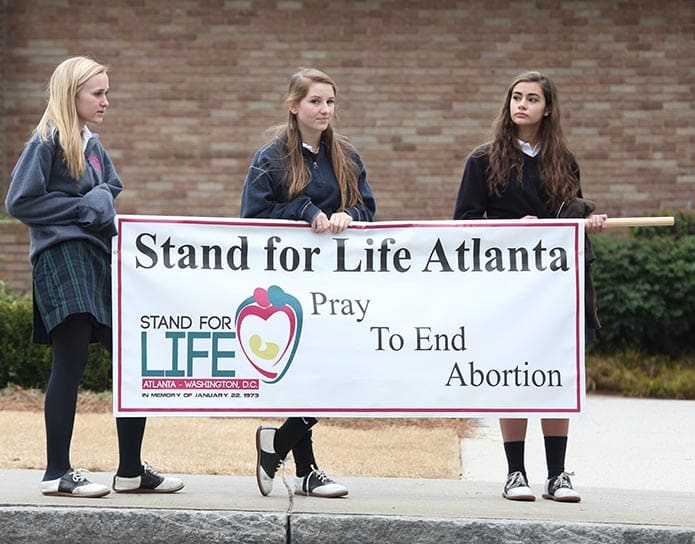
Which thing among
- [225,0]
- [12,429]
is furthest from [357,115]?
[12,429]

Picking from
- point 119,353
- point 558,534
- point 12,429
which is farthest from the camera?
point 12,429

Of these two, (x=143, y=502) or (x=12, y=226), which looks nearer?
(x=143, y=502)

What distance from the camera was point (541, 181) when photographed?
18.2 feet

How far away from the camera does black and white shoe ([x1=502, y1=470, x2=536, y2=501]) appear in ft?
17.9

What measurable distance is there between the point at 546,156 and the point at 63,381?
2.25m

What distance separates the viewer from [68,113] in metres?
5.19

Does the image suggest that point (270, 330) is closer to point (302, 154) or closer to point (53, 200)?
point (302, 154)

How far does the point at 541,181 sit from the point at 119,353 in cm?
195

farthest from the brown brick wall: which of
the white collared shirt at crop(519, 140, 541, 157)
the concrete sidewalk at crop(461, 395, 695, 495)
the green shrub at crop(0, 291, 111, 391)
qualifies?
the white collared shirt at crop(519, 140, 541, 157)

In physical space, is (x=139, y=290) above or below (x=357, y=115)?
below

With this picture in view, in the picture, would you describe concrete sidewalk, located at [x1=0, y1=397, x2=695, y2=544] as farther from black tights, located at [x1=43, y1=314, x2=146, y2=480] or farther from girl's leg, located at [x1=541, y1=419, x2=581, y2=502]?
black tights, located at [x1=43, y1=314, x2=146, y2=480]

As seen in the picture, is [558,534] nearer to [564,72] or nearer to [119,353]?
[119,353]

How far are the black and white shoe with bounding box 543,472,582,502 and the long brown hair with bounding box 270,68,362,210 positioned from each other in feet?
4.81

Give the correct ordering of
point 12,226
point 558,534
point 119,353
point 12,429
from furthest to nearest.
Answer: point 12,226
point 12,429
point 119,353
point 558,534
